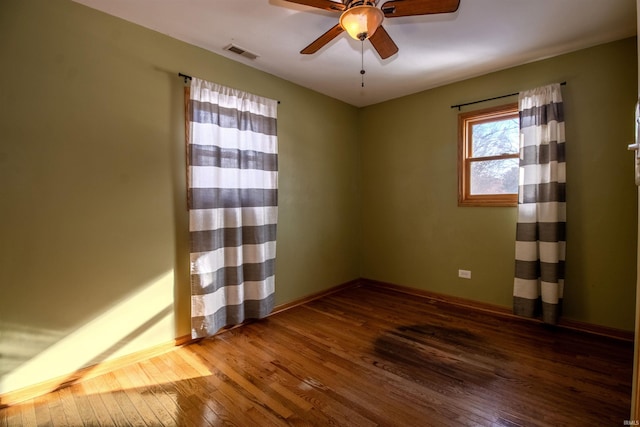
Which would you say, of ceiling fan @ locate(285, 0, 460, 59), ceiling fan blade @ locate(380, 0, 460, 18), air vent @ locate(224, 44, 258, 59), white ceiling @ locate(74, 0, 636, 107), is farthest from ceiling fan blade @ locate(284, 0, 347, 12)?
air vent @ locate(224, 44, 258, 59)

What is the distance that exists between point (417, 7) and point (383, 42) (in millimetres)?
358

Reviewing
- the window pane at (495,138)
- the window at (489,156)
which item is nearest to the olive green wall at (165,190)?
the window at (489,156)

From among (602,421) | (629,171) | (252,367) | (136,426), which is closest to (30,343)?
(136,426)

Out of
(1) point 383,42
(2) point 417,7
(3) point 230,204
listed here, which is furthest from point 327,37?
(3) point 230,204

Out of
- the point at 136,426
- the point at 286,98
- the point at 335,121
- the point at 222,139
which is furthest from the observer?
the point at 335,121

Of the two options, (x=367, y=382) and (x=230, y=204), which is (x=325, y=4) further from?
(x=367, y=382)

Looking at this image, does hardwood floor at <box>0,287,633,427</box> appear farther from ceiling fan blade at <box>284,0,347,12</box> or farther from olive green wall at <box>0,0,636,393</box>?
ceiling fan blade at <box>284,0,347,12</box>

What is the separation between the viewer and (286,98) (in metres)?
3.32

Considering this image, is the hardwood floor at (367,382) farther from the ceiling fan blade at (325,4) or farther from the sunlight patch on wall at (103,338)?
the ceiling fan blade at (325,4)

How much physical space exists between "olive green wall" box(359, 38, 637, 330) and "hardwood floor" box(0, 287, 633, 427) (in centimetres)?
54

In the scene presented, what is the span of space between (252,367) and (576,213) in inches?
123

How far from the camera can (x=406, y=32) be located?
94.7 inches

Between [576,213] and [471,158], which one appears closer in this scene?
[576,213]

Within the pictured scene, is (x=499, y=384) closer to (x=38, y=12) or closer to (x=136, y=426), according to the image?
(x=136, y=426)
